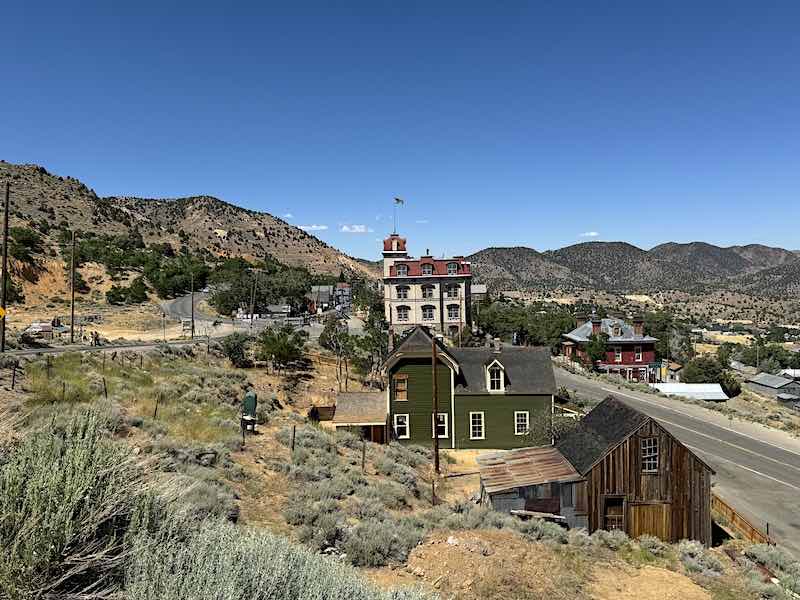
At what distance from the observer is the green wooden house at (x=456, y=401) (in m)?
26.1

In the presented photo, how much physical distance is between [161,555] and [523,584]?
345 inches

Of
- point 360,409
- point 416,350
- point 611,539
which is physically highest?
point 416,350

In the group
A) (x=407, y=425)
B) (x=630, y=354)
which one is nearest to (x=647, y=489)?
(x=407, y=425)

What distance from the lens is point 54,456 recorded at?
6.17m

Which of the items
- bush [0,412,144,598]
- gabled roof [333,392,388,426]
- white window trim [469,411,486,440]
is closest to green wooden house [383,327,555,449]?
white window trim [469,411,486,440]

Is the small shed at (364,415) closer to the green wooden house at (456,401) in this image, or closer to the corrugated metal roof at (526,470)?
the green wooden house at (456,401)

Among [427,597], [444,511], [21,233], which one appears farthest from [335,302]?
[427,597]

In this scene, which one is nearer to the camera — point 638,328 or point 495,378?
point 495,378

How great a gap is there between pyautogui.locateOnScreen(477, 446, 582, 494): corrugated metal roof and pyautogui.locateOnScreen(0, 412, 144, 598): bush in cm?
1308

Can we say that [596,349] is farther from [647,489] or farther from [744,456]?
[647,489]

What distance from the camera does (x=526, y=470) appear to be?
18250 millimetres

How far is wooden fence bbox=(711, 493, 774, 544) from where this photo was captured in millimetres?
16892

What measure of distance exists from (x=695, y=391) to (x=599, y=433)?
39280 mm

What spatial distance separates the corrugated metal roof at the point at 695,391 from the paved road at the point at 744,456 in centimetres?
618
